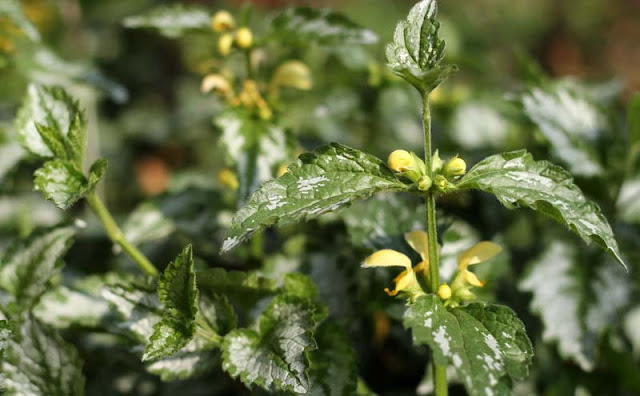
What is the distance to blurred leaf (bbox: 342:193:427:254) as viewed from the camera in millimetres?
882

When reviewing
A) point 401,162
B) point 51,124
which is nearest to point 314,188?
point 401,162

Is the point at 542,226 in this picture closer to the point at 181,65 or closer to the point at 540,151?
the point at 540,151

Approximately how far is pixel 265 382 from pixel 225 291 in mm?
167

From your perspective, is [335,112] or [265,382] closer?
[265,382]

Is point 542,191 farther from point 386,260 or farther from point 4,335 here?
point 4,335

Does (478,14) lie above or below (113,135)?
above

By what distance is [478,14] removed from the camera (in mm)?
2992

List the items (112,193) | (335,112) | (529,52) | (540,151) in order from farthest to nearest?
(529,52) < (112,193) < (335,112) < (540,151)

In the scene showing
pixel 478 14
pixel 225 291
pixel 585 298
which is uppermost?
Answer: pixel 478 14

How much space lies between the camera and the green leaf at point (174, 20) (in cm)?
102

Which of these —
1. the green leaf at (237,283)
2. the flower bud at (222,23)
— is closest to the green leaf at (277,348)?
the green leaf at (237,283)

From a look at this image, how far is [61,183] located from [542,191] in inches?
22.1

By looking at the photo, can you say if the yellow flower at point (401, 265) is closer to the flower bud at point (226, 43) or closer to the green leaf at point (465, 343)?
the green leaf at point (465, 343)

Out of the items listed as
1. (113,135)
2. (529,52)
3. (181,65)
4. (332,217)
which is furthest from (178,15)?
(529,52)
